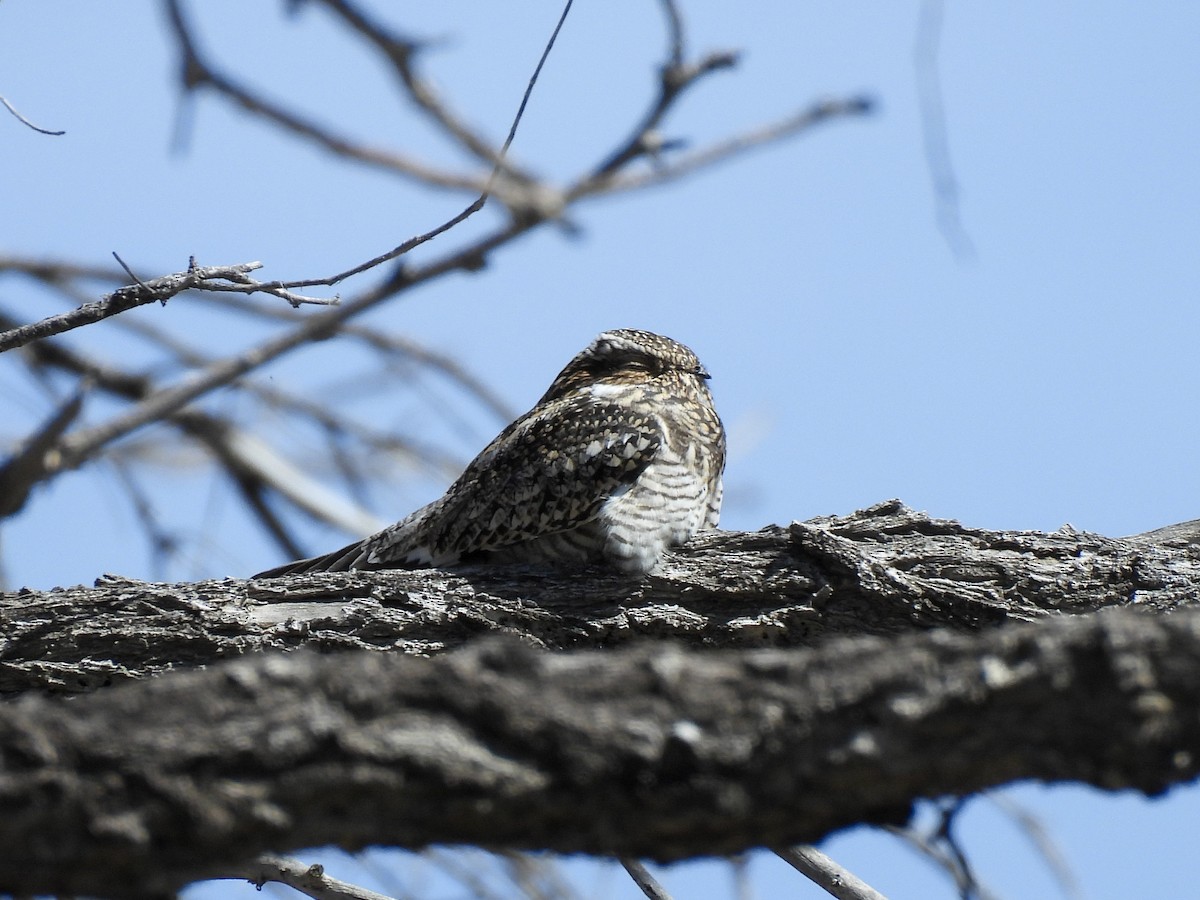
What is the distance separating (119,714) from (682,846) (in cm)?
88

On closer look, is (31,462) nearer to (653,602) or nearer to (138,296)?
(138,296)

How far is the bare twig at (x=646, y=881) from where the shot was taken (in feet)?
11.7

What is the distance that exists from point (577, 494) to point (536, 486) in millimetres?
174

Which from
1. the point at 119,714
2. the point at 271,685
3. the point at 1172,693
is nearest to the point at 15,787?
the point at 119,714

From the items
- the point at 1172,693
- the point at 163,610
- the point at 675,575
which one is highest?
the point at 675,575

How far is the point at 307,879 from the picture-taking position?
138 inches

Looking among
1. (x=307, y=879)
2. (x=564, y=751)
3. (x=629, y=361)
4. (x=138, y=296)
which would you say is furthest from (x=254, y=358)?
(x=629, y=361)

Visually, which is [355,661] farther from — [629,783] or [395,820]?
[629,783]

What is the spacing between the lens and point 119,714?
1938 mm

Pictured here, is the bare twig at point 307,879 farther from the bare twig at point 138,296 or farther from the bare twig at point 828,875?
the bare twig at point 138,296

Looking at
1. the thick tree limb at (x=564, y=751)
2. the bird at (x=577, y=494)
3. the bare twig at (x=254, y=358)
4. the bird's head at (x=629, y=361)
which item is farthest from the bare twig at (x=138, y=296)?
the bird's head at (x=629, y=361)

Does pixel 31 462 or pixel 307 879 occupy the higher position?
pixel 31 462

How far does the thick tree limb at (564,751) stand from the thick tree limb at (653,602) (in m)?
2.09

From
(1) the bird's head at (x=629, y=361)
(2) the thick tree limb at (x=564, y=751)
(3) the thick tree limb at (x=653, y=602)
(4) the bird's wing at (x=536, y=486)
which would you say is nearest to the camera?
(2) the thick tree limb at (x=564, y=751)
